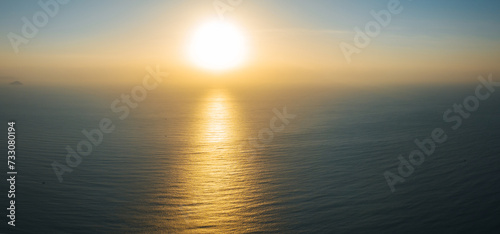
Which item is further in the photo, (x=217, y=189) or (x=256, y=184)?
(x=256, y=184)

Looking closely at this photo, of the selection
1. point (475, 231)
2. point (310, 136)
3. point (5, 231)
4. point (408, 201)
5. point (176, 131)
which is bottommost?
point (475, 231)

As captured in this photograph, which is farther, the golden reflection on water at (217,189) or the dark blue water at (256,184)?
the golden reflection on water at (217,189)

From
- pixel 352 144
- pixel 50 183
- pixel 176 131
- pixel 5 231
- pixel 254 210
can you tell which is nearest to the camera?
pixel 5 231

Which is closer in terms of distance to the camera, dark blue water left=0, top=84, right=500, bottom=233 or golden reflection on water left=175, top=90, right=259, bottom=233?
dark blue water left=0, top=84, right=500, bottom=233

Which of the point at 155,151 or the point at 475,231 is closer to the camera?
the point at 475,231

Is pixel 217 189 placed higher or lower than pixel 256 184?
higher

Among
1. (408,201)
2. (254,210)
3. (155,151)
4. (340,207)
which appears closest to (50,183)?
(155,151)

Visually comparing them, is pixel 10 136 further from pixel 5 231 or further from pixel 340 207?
pixel 340 207

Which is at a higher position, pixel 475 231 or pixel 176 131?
pixel 176 131
